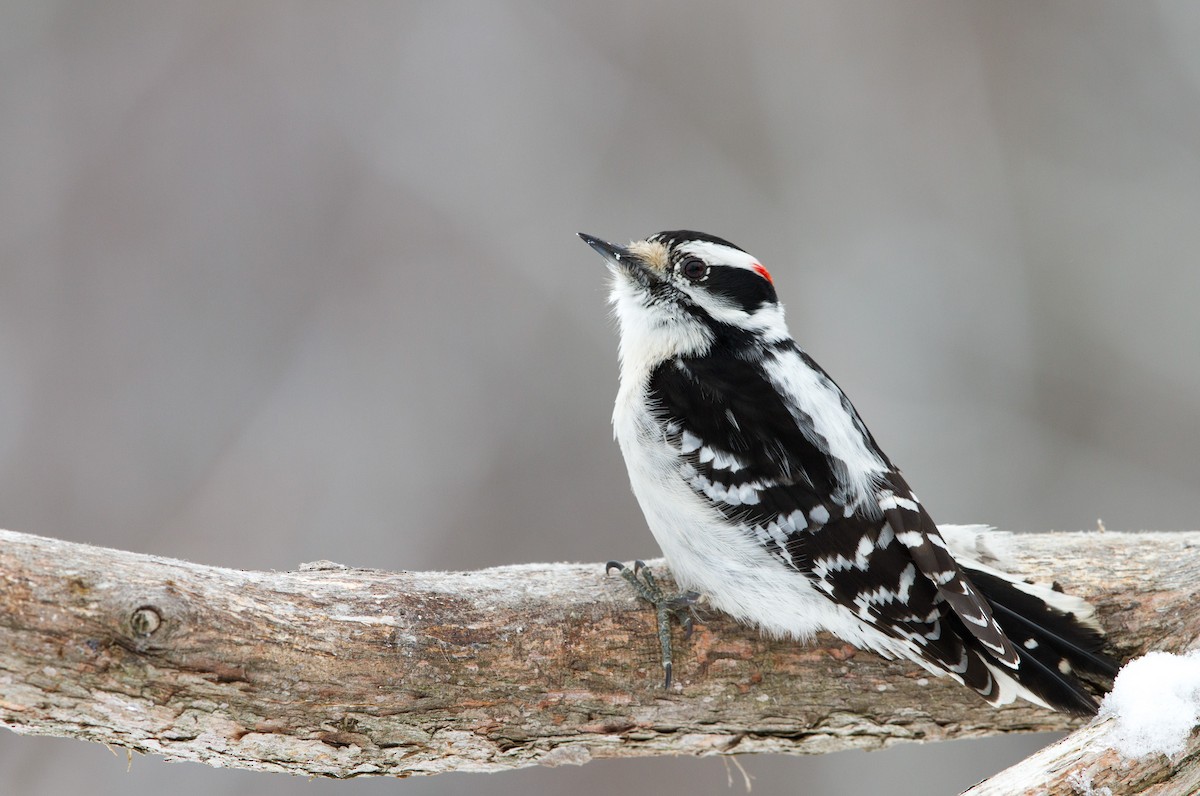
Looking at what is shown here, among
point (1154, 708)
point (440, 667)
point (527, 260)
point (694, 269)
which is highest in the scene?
point (527, 260)

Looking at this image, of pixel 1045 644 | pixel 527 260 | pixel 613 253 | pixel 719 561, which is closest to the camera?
pixel 1045 644

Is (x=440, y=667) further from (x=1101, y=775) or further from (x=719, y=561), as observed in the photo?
(x=1101, y=775)

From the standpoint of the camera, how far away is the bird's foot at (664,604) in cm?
320

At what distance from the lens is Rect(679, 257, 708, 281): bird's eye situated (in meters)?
3.73

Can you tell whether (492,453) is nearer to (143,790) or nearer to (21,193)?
(143,790)

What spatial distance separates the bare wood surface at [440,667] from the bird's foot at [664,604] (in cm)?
4

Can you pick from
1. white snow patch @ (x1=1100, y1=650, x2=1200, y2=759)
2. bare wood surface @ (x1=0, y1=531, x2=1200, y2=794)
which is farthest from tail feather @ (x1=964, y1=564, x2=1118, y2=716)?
white snow patch @ (x1=1100, y1=650, x2=1200, y2=759)

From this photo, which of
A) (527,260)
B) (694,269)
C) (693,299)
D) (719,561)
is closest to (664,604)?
(719,561)

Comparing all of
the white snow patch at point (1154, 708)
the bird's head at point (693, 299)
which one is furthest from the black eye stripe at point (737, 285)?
the white snow patch at point (1154, 708)

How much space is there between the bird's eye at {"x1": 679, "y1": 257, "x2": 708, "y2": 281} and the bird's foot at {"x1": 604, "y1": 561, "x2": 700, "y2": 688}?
3.47 ft

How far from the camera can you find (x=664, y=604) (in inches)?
129

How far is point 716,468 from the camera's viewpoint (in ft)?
10.8

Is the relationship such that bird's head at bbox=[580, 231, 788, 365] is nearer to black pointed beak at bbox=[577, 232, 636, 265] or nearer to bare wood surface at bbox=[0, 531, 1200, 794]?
black pointed beak at bbox=[577, 232, 636, 265]

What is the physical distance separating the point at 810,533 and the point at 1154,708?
1016 mm
